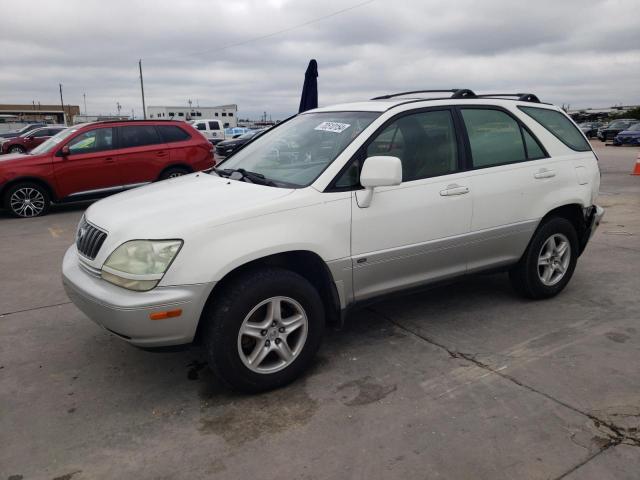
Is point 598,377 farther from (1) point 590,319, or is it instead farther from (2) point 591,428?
(1) point 590,319

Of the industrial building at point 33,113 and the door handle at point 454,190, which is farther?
the industrial building at point 33,113

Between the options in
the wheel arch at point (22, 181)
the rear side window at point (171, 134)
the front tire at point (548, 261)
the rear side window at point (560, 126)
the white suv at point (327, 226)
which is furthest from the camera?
the rear side window at point (171, 134)

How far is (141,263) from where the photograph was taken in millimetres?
2926

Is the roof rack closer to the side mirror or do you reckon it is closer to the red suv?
the side mirror

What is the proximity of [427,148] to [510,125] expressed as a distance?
0.96 m

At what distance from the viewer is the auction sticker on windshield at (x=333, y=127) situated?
12.4 feet

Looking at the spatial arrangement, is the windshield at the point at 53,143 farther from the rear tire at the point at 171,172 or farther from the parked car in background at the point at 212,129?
the parked car in background at the point at 212,129

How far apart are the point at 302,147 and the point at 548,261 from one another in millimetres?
2362

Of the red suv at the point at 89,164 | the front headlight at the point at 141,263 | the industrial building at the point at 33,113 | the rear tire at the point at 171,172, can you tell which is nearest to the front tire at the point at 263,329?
the front headlight at the point at 141,263

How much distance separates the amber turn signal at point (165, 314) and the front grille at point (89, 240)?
2.10 ft

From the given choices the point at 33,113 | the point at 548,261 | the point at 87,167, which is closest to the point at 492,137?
the point at 548,261

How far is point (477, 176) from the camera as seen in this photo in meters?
3.99

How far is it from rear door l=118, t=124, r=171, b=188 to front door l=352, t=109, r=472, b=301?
24.1ft

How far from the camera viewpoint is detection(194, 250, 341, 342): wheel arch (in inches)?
123
